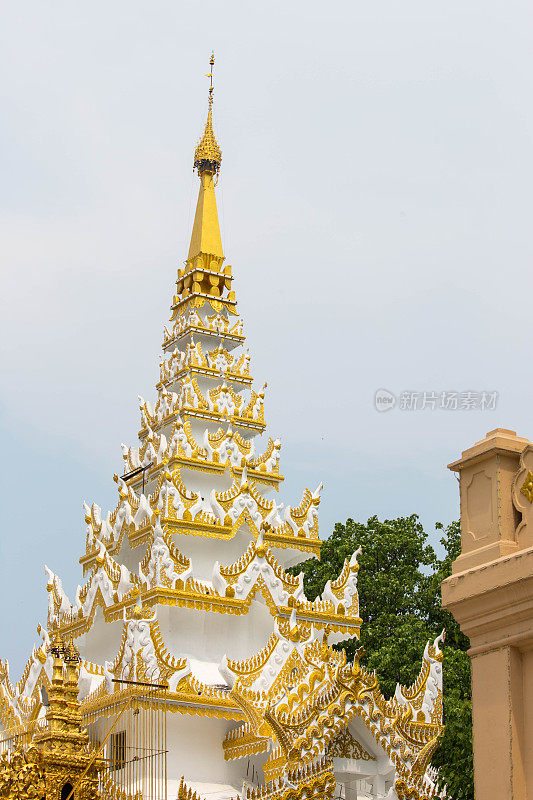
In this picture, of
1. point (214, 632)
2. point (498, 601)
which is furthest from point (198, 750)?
Answer: point (498, 601)

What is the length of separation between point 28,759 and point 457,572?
6.07 metres

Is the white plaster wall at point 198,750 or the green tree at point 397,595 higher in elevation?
the green tree at point 397,595

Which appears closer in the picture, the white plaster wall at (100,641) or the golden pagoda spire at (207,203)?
the white plaster wall at (100,641)

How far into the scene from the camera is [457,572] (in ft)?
39.4

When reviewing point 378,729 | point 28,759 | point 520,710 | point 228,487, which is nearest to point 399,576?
point 228,487

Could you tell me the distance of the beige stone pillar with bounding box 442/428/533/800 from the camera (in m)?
11.1

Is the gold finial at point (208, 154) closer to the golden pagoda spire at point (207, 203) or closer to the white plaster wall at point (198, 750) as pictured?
the golden pagoda spire at point (207, 203)

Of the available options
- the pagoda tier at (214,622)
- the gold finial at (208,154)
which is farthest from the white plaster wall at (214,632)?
the gold finial at (208,154)

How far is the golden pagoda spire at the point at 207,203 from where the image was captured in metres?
29.4

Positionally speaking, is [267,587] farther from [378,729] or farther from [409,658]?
[409,658]

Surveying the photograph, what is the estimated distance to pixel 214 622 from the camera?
78.9 ft

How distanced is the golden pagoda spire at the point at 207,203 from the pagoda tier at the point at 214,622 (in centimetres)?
5

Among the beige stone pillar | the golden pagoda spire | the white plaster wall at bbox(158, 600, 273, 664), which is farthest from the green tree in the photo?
the beige stone pillar

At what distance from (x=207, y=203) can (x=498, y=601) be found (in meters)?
19.8
